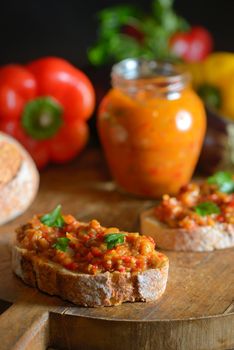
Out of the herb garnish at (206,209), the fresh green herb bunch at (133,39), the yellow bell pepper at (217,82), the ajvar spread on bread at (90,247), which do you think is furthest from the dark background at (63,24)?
the ajvar spread on bread at (90,247)

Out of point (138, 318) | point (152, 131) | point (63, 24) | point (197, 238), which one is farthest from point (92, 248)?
point (63, 24)

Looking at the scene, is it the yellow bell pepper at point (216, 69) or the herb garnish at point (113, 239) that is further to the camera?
the yellow bell pepper at point (216, 69)

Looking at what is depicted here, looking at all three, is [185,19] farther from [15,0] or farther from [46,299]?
[46,299]

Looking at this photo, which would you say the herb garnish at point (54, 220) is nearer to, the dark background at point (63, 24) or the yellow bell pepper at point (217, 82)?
the yellow bell pepper at point (217, 82)

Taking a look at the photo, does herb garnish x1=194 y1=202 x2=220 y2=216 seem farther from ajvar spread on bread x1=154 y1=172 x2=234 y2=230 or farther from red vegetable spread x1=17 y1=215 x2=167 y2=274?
red vegetable spread x1=17 y1=215 x2=167 y2=274

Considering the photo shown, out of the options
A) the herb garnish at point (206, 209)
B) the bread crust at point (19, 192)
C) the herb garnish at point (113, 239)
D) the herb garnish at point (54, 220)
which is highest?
the herb garnish at point (113, 239)

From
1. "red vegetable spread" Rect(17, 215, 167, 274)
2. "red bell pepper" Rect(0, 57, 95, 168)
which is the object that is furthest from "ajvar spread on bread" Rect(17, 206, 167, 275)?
"red bell pepper" Rect(0, 57, 95, 168)
